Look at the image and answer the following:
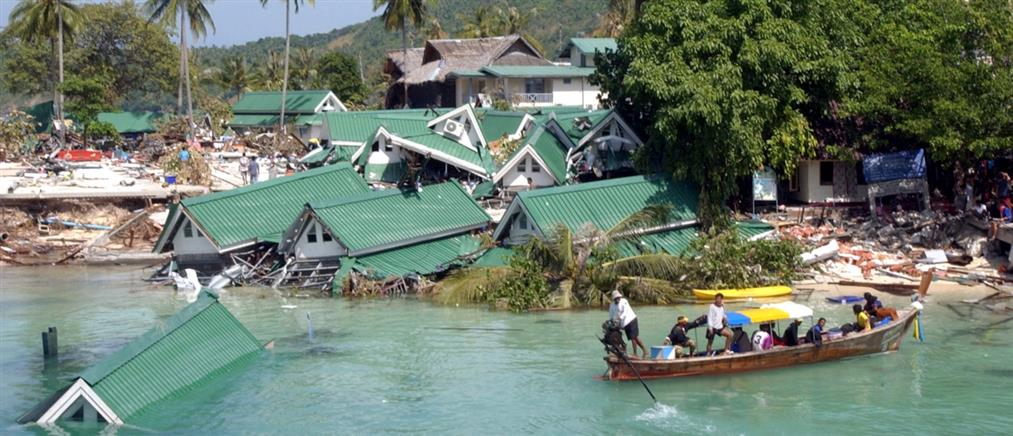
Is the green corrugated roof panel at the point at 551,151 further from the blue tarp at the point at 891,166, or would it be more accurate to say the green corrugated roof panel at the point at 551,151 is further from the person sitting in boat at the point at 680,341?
the person sitting in boat at the point at 680,341

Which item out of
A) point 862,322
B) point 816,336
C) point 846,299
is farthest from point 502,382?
point 846,299

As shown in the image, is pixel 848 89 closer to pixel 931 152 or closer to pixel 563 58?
pixel 931 152

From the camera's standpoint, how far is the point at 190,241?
37938 mm

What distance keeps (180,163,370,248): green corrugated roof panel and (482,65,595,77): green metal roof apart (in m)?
28.1

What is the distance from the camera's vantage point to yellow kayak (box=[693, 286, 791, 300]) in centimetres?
3172

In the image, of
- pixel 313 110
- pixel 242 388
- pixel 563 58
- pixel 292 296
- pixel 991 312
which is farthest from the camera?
pixel 563 58

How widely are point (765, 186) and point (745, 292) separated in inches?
383

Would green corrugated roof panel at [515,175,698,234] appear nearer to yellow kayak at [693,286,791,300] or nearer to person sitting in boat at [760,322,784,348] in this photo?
yellow kayak at [693,286,791,300]

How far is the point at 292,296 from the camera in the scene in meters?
35.0

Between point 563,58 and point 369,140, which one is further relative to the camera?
point 563,58

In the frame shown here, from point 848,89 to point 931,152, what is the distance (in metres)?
3.93

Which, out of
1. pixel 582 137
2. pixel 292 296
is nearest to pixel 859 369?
pixel 292 296

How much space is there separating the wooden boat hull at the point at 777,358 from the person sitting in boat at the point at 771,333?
0.45 m

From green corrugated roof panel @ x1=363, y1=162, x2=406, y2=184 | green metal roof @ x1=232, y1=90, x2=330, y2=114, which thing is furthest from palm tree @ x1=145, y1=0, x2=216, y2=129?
green corrugated roof panel @ x1=363, y1=162, x2=406, y2=184
